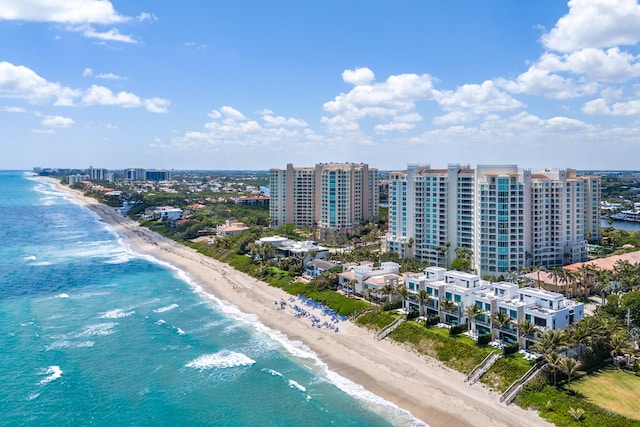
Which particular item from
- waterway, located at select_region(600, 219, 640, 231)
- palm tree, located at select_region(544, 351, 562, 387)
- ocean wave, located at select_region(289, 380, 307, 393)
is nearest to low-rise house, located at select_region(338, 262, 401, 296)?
ocean wave, located at select_region(289, 380, 307, 393)

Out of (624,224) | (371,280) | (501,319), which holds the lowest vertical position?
(501,319)

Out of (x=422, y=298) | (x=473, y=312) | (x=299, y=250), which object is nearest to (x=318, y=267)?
(x=299, y=250)

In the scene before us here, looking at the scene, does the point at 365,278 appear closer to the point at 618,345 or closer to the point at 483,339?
the point at 483,339

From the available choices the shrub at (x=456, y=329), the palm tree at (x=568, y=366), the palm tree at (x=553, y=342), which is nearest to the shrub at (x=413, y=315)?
the shrub at (x=456, y=329)

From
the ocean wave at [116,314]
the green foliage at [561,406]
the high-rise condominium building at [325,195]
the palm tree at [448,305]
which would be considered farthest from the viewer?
the high-rise condominium building at [325,195]

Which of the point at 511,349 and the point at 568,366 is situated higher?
the point at 568,366

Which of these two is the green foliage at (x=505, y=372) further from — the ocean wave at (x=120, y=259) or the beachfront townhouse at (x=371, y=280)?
the ocean wave at (x=120, y=259)

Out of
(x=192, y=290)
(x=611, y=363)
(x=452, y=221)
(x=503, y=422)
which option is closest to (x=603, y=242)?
(x=452, y=221)
